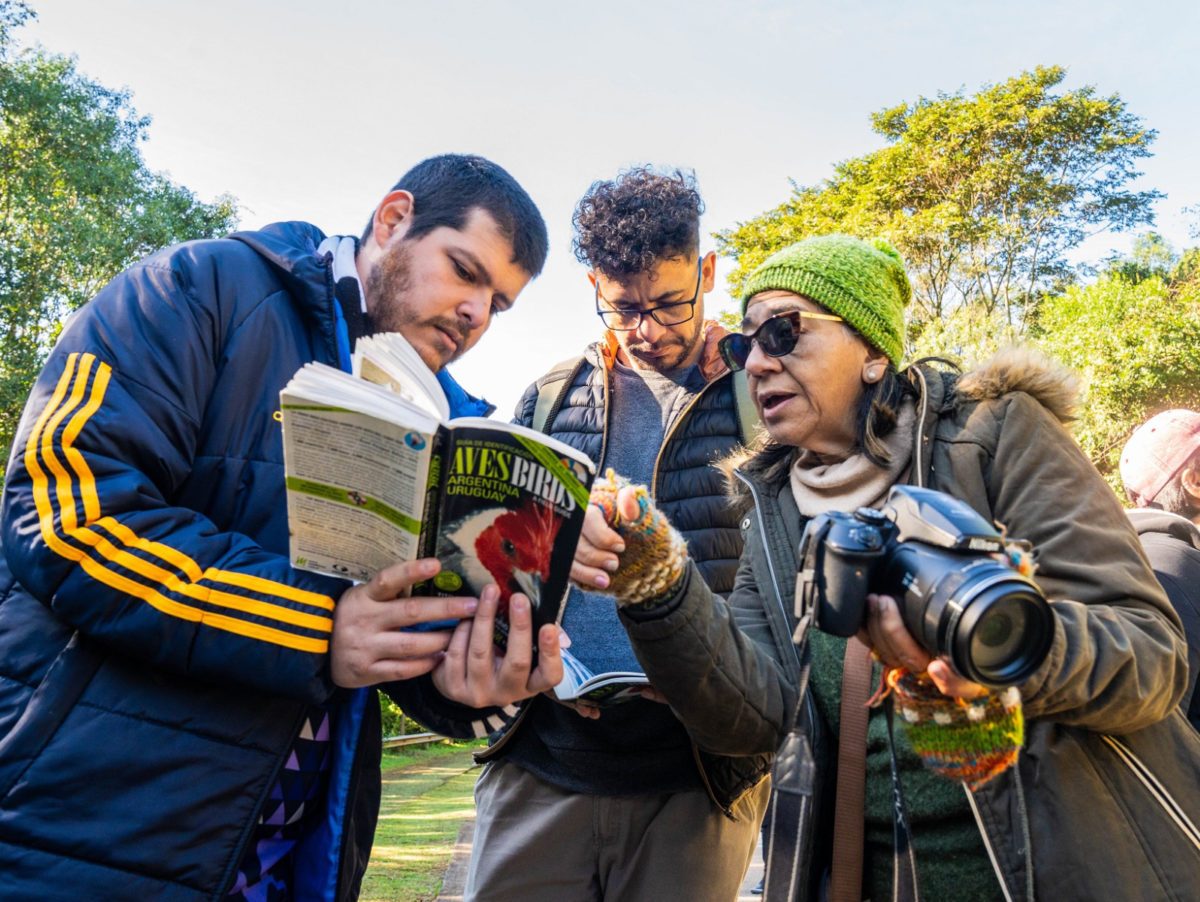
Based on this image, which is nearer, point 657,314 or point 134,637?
point 134,637

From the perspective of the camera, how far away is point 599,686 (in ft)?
6.68

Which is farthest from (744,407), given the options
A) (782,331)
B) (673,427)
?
(782,331)

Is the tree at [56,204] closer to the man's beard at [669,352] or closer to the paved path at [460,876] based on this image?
the paved path at [460,876]

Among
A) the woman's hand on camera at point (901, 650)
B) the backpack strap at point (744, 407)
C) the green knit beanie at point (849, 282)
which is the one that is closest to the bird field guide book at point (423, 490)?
the woman's hand on camera at point (901, 650)

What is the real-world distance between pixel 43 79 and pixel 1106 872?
79.1 feet

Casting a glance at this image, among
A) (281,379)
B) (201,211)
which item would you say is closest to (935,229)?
(201,211)

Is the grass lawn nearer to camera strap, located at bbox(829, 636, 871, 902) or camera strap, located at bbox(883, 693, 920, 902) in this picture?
camera strap, located at bbox(829, 636, 871, 902)

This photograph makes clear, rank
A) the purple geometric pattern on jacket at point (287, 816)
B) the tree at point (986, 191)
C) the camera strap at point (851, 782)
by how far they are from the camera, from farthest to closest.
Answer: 1. the tree at point (986, 191)
2. the camera strap at point (851, 782)
3. the purple geometric pattern on jacket at point (287, 816)

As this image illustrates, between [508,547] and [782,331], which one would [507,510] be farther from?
[782,331]

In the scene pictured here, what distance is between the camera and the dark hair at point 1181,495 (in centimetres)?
329

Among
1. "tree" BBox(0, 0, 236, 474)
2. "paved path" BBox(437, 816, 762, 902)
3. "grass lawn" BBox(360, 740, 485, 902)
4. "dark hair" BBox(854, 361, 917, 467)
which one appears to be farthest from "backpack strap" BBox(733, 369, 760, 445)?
"tree" BBox(0, 0, 236, 474)

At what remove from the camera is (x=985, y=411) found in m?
2.10

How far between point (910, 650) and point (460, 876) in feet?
15.9

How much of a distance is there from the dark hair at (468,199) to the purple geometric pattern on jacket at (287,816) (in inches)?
54.8
